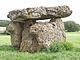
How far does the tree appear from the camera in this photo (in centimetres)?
4509

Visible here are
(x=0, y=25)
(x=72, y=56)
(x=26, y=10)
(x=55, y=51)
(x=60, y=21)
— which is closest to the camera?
(x=72, y=56)

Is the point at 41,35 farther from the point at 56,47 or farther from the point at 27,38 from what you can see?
the point at 27,38

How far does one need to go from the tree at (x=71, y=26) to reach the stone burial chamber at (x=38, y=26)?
2012cm

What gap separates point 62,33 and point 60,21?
1.01 m

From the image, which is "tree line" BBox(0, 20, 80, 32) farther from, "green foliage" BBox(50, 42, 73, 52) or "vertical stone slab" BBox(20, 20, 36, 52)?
"green foliage" BBox(50, 42, 73, 52)

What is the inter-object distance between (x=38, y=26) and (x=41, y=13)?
4.02 ft

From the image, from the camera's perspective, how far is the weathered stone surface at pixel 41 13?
2319cm

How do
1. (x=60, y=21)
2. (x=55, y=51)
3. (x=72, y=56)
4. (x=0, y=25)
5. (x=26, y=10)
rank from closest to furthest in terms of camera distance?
(x=72, y=56), (x=55, y=51), (x=26, y=10), (x=60, y=21), (x=0, y=25)

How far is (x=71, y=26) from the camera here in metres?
46.2

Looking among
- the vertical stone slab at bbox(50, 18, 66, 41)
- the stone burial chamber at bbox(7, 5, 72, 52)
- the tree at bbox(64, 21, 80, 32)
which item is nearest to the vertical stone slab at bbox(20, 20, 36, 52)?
the stone burial chamber at bbox(7, 5, 72, 52)

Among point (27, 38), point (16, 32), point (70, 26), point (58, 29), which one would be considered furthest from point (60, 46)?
point (70, 26)

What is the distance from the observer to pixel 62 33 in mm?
24156

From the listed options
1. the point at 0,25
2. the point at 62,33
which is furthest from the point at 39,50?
the point at 0,25

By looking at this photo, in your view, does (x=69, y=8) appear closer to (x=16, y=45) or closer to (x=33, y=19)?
(x=33, y=19)
